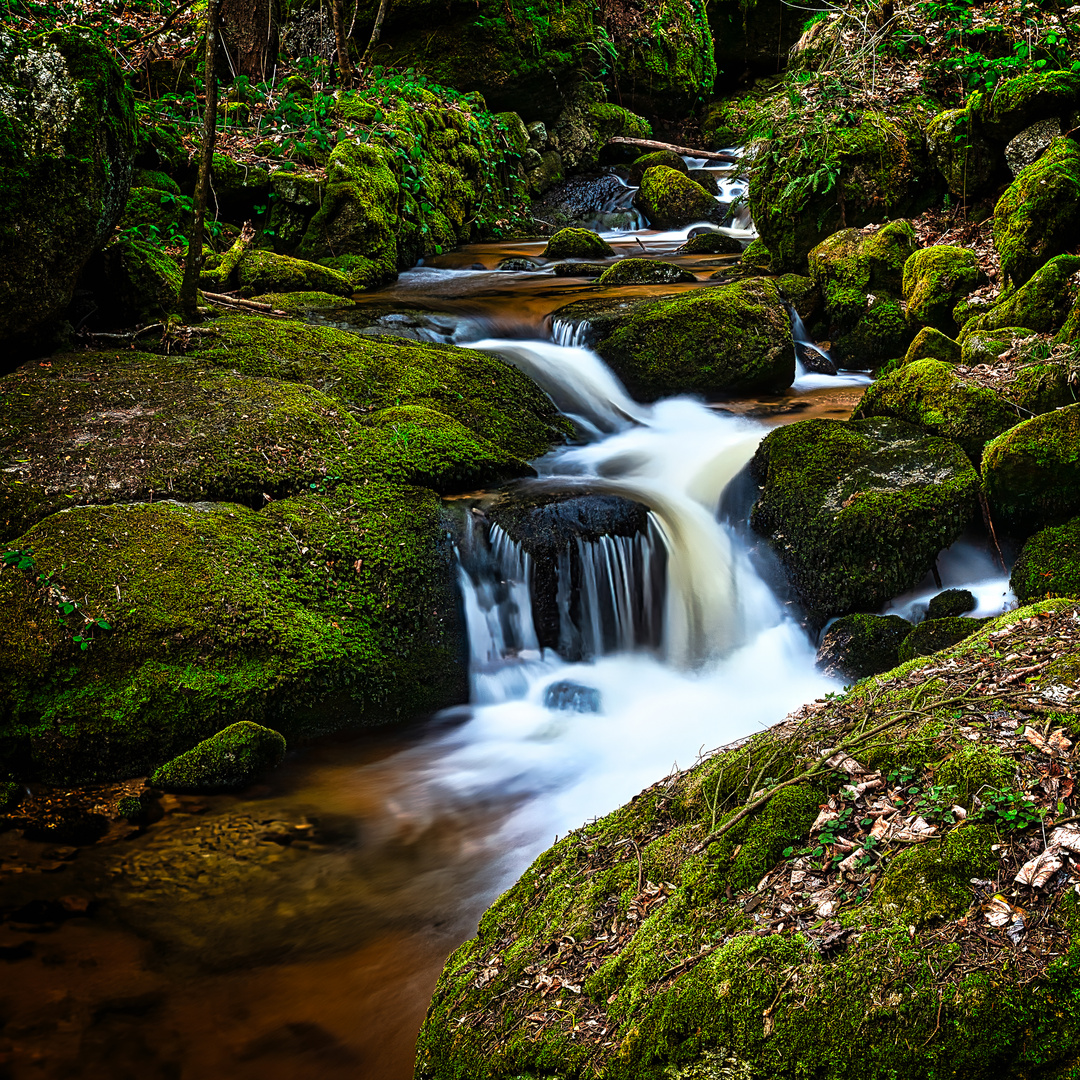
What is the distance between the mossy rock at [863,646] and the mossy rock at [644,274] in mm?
7339

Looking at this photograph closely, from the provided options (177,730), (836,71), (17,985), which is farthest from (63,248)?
(836,71)

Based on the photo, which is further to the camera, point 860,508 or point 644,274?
point 644,274

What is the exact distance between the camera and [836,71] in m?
8.91

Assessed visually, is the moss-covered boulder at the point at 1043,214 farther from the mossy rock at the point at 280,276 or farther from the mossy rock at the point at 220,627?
the mossy rock at the point at 280,276

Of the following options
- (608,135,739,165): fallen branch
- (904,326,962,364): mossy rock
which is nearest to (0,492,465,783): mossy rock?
(904,326,962,364): mossy rock

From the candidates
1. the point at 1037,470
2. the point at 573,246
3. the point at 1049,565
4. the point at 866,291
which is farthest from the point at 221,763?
the point at 573,246

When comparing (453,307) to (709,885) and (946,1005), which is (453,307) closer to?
(709,885)

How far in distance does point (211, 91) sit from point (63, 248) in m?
1.87

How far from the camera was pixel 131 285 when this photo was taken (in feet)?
21.9

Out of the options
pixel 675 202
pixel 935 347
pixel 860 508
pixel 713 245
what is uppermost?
pixel 675 202

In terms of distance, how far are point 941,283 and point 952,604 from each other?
4.30 metres

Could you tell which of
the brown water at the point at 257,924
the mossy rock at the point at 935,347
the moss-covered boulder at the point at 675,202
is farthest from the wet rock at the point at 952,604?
the moss-covered boulder at the point at 675,202

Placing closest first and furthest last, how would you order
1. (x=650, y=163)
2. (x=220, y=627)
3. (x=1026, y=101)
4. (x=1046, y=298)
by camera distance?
(x=220, y=627) → (x=1046, y=298) → (x=1026, y=101) → (x=650, y=163)

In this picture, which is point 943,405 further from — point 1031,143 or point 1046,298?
point 1031,143
